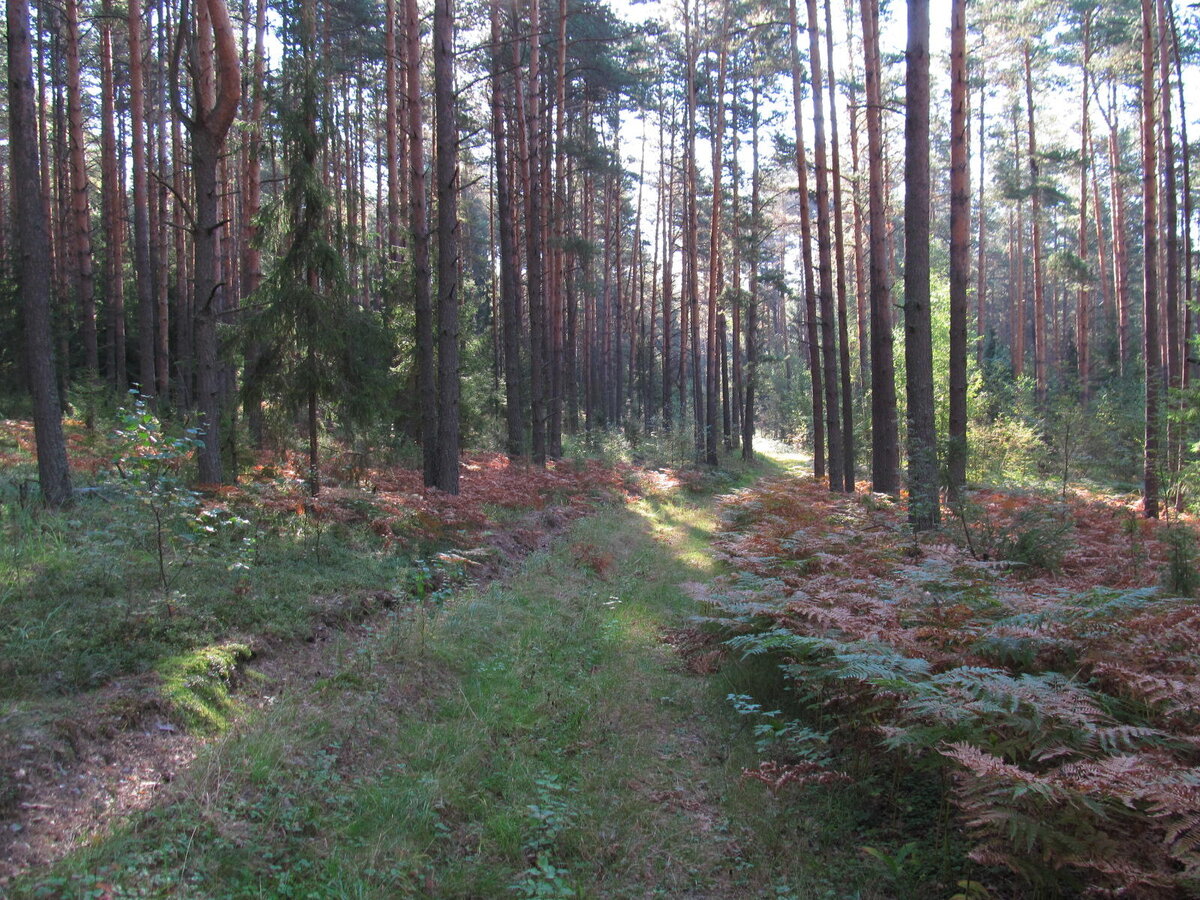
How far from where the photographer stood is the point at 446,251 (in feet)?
42.0

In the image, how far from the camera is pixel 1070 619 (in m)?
4.17

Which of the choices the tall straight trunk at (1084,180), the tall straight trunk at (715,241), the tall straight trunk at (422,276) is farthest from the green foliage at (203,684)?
the tall straight trunk at (1084,180)

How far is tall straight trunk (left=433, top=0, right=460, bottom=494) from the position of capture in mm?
12469

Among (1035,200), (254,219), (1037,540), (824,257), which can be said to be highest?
(1035,200)

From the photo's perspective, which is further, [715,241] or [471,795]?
[715,241]

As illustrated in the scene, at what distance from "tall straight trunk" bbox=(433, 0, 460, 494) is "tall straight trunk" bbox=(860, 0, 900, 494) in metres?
7.11

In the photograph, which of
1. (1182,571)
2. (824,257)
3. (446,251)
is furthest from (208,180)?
(824,257)

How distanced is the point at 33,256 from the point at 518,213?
19.8 m

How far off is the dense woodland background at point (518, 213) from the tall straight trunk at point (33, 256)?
37mm

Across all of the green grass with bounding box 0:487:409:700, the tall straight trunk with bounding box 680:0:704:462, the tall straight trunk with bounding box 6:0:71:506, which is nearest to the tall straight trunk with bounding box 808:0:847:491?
the tall straight trunk with bounding box 680:0:704:462

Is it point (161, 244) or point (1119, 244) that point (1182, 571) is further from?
point (1119, 244)

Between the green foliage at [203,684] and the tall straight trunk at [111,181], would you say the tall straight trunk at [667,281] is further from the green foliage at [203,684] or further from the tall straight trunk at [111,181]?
the green foliage at [203,684]

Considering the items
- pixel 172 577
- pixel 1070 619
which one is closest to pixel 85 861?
pixel 172 577

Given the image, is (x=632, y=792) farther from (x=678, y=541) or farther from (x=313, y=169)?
(x=313, y=169)
